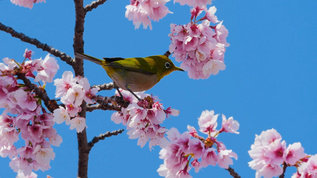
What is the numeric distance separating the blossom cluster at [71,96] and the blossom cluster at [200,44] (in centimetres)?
141

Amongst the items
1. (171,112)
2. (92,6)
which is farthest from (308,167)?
(92,6)

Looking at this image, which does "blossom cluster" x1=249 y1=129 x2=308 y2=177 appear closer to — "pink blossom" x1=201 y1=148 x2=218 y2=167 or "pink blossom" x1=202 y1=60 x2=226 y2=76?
"pink blossom" x1=201 y1=148 x2=218 y2=167

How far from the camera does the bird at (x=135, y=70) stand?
530 centimetres

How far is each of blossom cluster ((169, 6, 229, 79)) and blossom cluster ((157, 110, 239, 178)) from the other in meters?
1.05

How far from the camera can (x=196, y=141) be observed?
164 inches

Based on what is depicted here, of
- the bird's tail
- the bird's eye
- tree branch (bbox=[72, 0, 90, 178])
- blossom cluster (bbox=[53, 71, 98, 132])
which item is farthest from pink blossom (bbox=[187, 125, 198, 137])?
tree branch (bbox=[72, 0, 90, 178])

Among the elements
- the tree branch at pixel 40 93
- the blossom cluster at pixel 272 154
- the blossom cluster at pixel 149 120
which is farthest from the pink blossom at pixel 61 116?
the blossom cluster at pixel 272 154

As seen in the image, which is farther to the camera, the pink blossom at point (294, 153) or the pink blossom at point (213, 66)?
the pink blossom at point (213, 66)

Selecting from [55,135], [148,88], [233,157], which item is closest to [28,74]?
[55,135]

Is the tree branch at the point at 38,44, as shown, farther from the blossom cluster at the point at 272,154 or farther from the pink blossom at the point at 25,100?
the blossom cluster at the point at 272,154

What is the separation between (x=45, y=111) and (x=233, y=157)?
84.1 inches

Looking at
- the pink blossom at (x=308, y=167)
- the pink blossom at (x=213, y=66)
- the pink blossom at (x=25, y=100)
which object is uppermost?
the pink blossom at (x=213, y=66)

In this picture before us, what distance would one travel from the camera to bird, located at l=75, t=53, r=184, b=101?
17.4 feet

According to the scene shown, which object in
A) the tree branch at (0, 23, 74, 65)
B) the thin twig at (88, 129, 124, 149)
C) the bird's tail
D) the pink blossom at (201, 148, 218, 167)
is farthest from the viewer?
the thin twig at (88, 129, 124, 149)
